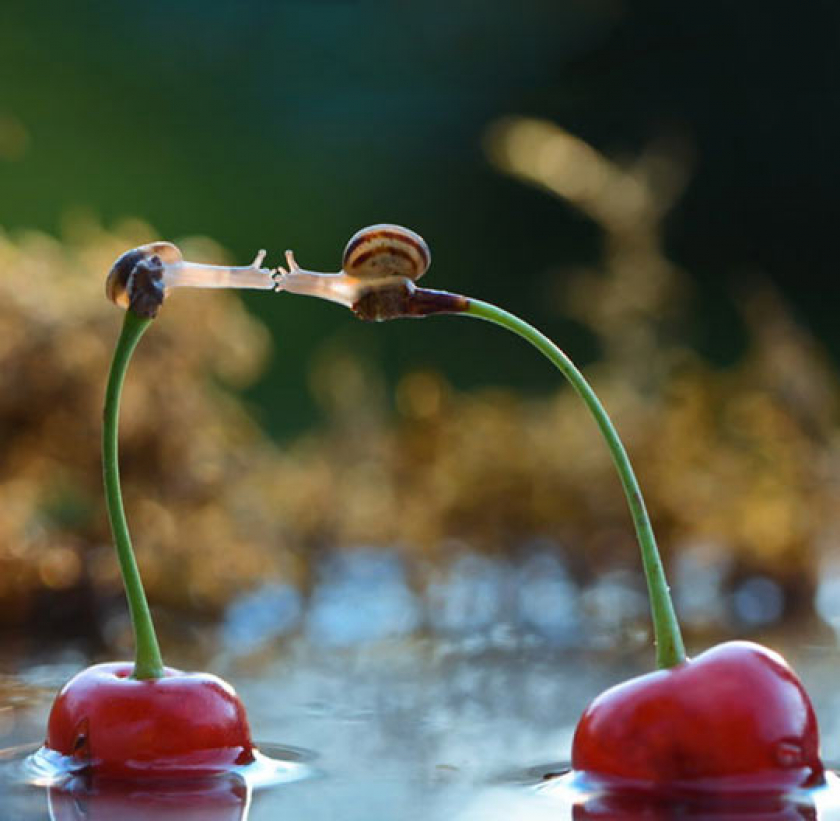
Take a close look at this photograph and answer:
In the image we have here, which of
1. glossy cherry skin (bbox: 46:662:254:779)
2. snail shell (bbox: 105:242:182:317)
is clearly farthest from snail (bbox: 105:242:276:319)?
glossy cherry skin (bbox: 46:662:254:779)

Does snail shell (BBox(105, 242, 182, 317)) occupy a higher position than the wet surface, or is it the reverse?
snail shell (BBox(105, 242, 182, 317))

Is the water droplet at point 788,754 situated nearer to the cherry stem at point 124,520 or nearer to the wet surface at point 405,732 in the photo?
the wet surface at point 405,732

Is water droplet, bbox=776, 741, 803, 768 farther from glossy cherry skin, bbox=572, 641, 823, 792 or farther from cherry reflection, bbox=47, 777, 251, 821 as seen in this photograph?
cherry reflection, bbox=47, 777, 251, 821

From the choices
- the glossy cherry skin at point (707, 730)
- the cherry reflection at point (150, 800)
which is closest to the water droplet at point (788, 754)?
the glossy cherry skin at point (707, 730)

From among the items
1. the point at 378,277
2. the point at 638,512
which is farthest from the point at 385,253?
the point at 638,512

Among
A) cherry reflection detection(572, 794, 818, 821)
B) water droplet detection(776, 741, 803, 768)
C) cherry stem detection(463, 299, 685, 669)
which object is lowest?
cherry reflection detection(572, 794, 818, 821)

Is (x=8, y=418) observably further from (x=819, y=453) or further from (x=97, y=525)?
(x=819, y=453)

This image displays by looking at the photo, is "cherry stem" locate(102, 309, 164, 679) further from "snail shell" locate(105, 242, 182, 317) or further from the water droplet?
the water droplet
